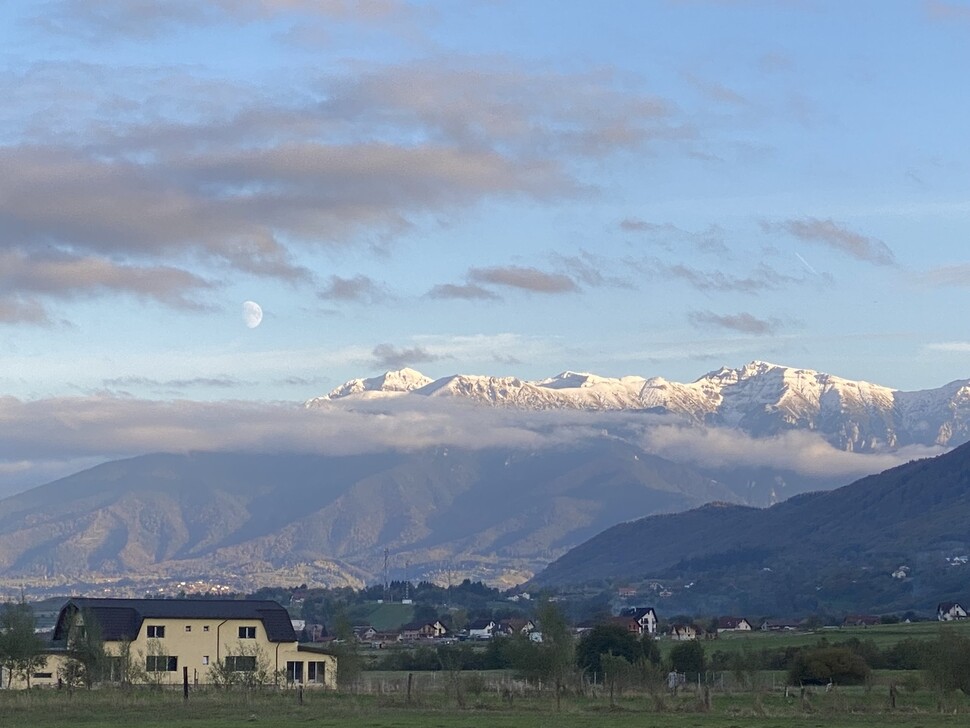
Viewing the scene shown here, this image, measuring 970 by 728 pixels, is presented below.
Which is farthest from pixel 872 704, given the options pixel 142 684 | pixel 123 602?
pixel 123 602

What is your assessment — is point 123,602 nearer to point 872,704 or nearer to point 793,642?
point 872,704

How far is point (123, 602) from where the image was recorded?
104562 millimetres

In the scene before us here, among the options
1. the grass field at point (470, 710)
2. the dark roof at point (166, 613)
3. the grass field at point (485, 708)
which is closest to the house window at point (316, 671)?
the dark roof at point (166, 613)

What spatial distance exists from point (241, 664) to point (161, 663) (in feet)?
45.3

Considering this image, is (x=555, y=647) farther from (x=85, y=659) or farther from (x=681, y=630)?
(x=681, y=630)

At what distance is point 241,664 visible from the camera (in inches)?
3292

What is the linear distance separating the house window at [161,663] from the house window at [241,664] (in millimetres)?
7263

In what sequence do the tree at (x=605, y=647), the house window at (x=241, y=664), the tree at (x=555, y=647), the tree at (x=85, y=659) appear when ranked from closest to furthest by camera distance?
the tree at (x=555, y=647)
the tree at (x=85, y=659)
the house window at (x=241, y=664)
the tree at (x=605, y=647)

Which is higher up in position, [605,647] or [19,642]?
[19,642]

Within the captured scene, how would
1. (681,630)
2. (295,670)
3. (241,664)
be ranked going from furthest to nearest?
(681,630)
(295,670)
(241,664)

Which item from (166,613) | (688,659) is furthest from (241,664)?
(688,659)

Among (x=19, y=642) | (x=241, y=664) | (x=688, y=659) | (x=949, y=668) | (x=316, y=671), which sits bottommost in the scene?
(x=316, y=671)

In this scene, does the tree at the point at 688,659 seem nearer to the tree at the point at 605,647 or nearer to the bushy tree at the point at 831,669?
the tree at the point at 605,647

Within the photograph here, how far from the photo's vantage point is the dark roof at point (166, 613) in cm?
9825
